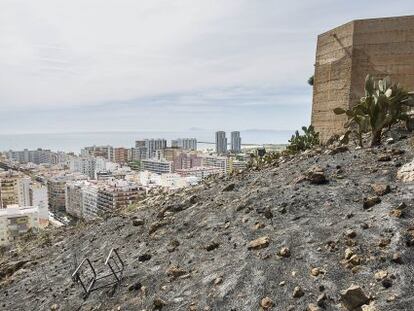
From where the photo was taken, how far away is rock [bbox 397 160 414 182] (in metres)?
5.95

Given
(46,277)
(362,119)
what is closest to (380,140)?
(362,119)

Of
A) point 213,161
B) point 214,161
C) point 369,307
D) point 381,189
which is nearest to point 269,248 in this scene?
point 369,307

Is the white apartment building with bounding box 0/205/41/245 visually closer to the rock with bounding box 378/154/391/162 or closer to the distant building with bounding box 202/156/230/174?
the rock with bounding box 378/154/391/162

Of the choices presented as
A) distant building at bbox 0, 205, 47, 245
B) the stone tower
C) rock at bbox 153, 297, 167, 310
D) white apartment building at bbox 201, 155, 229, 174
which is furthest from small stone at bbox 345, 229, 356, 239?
white apartment building at bbox 201, 155, 229, 174

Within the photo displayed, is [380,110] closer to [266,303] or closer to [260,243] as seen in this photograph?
[260,243]

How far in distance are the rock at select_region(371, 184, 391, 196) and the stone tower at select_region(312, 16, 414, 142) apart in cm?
623

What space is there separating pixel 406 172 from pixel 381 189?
568 millimetres

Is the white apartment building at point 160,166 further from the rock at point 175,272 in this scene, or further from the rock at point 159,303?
the rock at point 159,303

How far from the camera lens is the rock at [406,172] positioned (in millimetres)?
5949

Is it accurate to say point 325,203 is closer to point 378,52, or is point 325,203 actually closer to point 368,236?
point 368,236

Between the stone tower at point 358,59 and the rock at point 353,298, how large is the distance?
27.6 ft

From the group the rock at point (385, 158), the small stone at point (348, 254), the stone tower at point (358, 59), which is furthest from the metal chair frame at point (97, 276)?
the stone tower at point (358, 59)

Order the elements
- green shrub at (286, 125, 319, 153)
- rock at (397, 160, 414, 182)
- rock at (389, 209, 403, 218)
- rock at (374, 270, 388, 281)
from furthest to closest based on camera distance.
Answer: green shrub at (286, 125, 319, 153) → rock at (397, 160, 414, 182) → rock at (389, 209, 403, 218) → rock at (374, 270, 388, 281)

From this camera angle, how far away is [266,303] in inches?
176
